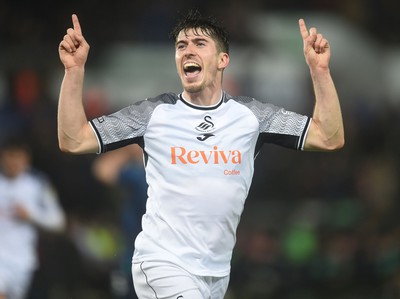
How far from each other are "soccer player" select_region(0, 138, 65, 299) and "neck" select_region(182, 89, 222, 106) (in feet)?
13.3

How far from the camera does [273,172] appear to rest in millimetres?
14273

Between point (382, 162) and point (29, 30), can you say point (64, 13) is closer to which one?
point (29, 30)

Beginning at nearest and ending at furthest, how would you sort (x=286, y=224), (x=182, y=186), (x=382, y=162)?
(x=182, y=186)
(x=286, y=224)
(x=382, y=162)

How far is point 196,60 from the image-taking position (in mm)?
6172

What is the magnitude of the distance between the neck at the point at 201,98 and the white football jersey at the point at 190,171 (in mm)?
39

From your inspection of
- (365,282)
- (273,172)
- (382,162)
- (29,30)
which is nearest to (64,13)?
(29,30)

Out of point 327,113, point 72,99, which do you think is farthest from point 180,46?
point 327,113

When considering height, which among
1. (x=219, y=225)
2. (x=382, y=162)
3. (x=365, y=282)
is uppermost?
(x=219, y=225)

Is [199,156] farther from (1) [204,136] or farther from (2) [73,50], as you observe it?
(2) [73,50]

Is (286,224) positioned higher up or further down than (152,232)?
further down

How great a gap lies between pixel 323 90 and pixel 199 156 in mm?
851

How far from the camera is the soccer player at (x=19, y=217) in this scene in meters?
10.0

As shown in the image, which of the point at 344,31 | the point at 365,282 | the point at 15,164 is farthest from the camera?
the point at 344,31

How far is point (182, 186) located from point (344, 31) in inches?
415
